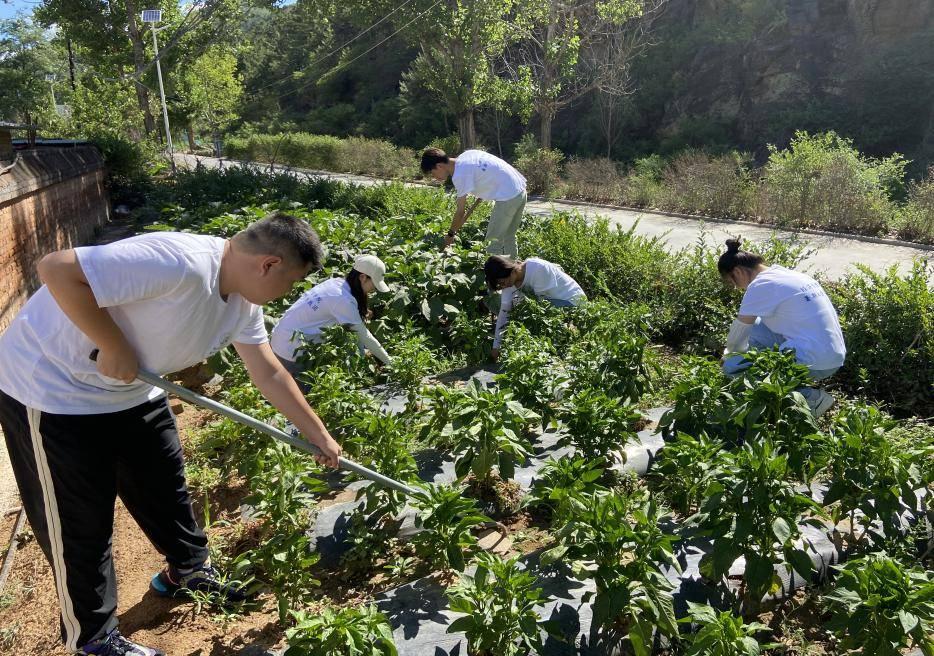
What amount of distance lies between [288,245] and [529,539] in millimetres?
1741

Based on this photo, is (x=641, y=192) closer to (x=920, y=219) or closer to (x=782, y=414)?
(x=920, y=219)

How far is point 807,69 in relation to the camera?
27.2m

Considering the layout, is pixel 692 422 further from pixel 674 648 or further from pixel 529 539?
pixel 674 648

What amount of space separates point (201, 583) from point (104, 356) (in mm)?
1193

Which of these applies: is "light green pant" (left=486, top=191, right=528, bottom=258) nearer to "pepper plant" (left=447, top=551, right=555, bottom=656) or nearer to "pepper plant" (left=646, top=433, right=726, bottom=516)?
"pepper plant" (left=646, top=433, right=726, bottom=516)

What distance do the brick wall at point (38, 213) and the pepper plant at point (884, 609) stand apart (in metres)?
8.16

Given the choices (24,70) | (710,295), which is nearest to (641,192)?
(710,295)

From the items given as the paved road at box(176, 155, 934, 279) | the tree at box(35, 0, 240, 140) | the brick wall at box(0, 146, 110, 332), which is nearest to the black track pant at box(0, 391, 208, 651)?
the brick wall at box(0, 146, 110, 332)

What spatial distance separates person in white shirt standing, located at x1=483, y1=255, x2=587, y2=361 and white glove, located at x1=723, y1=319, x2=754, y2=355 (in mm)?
1142

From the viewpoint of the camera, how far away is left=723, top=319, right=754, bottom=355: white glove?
4.53 meters

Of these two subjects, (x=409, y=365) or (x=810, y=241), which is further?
(x=810, y=241)

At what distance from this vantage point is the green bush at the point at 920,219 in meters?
10.7

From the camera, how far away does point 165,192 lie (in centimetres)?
1338

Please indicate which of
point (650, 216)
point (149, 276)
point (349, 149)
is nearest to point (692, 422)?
point (149, 276)
